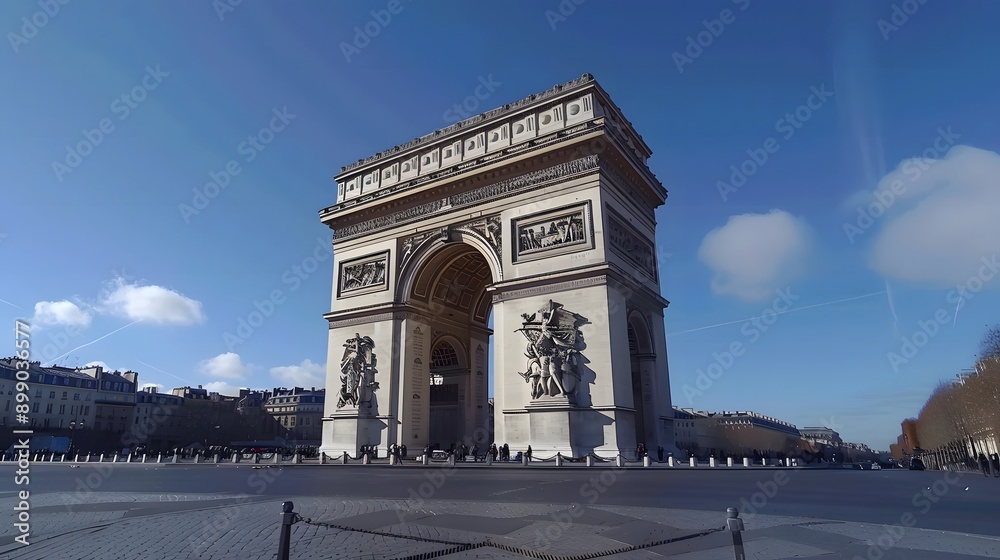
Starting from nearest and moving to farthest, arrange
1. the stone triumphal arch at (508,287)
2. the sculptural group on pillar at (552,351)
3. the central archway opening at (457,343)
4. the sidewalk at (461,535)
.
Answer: the sidewalk at (461,535) < the sculptural group on pillar at (552,351) < the stone triumphal arch at (508,287) < the central archway opening at (457,343)

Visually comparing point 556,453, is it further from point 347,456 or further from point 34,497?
point 34,497

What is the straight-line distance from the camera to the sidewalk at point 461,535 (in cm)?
574

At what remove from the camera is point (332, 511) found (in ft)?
29.2

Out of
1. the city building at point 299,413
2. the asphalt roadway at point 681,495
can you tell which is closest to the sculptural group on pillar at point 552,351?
the asphalt roadway at point 681,495

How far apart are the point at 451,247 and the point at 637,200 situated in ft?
33.4

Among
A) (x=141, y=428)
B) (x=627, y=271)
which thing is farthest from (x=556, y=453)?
(x=141, y=428)

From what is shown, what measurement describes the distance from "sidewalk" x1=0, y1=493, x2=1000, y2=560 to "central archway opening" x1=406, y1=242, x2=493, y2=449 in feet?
70.4

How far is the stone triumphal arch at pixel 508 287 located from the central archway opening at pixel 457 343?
10 cm

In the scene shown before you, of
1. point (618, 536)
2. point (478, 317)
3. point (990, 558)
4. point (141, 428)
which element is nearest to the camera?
point (990, 558)

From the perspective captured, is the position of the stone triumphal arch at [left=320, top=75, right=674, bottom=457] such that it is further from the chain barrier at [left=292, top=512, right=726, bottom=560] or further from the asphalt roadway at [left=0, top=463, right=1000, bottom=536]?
the chain barrier at [left=292, top=512, right=726, bottom=560]

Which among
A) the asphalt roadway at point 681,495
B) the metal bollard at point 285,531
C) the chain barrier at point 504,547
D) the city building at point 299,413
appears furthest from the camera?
the city building at point 299,413

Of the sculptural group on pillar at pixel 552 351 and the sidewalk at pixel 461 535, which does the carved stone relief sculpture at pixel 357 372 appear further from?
the sidewalk at pixel 461 535

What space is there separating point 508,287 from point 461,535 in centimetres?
1910

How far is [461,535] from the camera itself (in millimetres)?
6750
